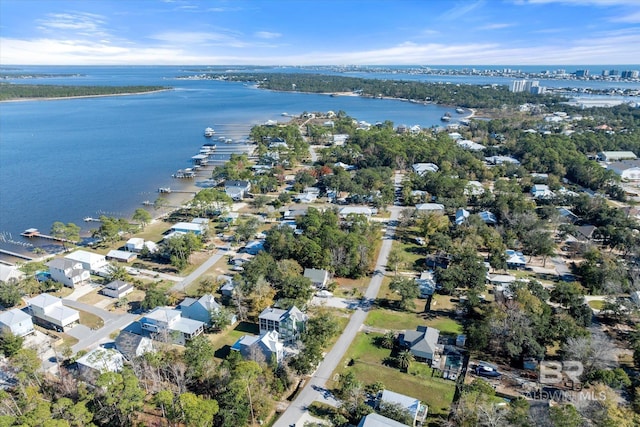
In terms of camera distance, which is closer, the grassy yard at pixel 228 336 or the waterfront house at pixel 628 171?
the grassy yard at pixel 228 336

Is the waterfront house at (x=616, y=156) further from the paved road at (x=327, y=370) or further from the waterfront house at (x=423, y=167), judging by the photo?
the paved road at (x=327, y=370)

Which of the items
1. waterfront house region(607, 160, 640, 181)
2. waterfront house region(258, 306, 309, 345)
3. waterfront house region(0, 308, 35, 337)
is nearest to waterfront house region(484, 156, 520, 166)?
waterfront house region(607, 160, 640, 181)

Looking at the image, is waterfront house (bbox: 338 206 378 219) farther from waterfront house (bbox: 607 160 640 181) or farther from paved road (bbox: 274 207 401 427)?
waterfront house (bbox: 607 160 640 181)

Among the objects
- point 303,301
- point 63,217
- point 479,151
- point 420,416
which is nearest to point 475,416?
point 420,416

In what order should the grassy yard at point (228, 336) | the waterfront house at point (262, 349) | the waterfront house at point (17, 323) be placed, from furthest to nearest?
the waterfront house at point (17, 323)
the grassy yard at point (228, 336)
the waterfront house at point (262, 349)

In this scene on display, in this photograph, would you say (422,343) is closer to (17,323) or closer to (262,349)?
(262,349)

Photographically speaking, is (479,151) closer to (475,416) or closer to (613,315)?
(613,315)

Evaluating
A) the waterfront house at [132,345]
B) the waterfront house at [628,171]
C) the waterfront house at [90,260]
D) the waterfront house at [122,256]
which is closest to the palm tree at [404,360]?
the waterfront house at [132,345]
